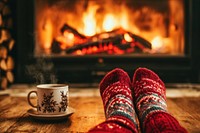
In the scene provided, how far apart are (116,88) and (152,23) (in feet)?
3.84

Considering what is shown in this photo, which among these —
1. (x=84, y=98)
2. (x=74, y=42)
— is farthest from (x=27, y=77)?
(x=84, y=98)

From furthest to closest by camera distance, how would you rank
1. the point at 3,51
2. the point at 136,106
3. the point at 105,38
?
the point at 105,38 → the point at 3,51 → the point at 136,106

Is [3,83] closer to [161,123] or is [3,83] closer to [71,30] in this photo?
[71,30]

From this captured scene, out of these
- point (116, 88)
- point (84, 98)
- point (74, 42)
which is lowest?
point (84, 98)

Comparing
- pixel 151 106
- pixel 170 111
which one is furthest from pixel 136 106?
pixel 170 111

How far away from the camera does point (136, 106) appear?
1148 millimetres

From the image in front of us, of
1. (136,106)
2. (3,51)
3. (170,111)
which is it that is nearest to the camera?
(136,106)

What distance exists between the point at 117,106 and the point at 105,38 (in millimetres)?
1228

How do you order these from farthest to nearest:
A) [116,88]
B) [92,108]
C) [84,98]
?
[84,98] → [92,108] → [116,88]

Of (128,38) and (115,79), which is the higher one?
(128,38)

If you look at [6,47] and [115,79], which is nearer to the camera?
[115,79]

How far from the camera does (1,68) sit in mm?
2137

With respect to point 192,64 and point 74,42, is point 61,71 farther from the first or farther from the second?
point 192,64

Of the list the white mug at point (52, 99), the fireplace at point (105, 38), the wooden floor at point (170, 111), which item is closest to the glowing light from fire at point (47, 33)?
the fireplace at point (105, 38)
